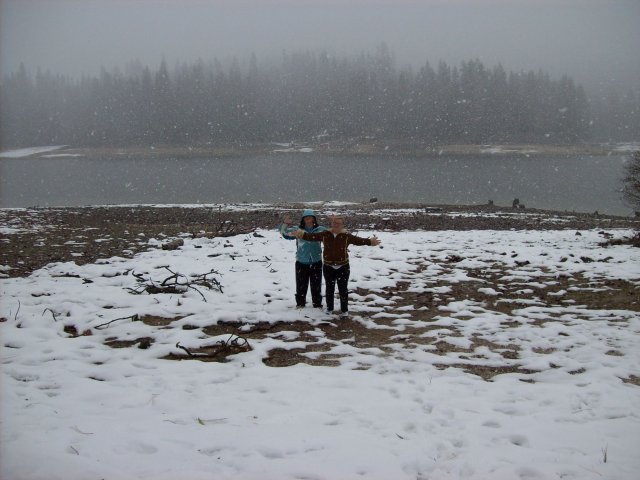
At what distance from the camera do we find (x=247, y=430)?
13.6 feet

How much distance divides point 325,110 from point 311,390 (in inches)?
5089

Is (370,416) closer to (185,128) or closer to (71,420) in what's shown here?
(71,420)

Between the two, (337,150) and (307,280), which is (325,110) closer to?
(337,150)

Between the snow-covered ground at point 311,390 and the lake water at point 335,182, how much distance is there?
95.4ft

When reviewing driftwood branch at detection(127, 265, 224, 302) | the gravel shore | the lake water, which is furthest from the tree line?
driftwood branch at detection(127, 265, 224, 302)

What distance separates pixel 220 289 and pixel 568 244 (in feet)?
37.0

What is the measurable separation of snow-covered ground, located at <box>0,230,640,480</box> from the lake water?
29.1 m

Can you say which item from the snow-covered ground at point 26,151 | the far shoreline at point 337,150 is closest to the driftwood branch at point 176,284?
the far shoreline at point 337,150

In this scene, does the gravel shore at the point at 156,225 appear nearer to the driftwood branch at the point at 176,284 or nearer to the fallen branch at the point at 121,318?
the driftwood branch at the point at 176,284

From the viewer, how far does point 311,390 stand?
5.10 metres

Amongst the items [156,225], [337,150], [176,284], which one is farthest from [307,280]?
[337,150]

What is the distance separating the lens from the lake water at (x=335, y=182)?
4075 cm

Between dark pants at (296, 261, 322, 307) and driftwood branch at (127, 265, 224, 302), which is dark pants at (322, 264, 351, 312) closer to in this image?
dark pants at (296, 261, 322, 307)

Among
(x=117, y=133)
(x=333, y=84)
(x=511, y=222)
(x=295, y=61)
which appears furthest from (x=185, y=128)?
(x=511, y=222)
